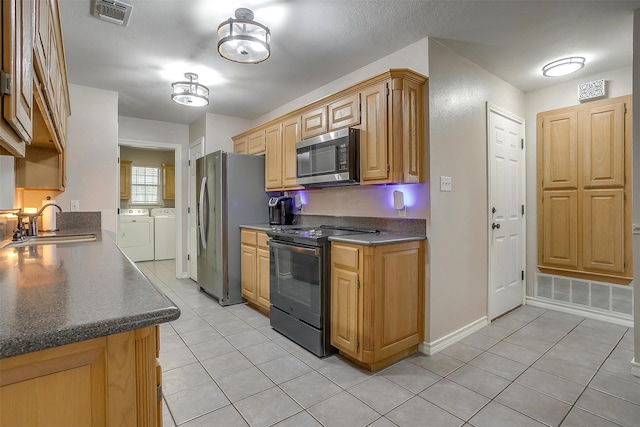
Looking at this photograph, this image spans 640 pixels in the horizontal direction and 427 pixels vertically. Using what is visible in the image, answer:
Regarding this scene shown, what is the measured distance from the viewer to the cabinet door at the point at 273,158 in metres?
3.68

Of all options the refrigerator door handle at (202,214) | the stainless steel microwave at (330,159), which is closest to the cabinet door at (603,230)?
the stainless steel microwave at (330,159)

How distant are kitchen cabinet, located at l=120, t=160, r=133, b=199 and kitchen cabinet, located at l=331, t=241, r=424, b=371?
6221 mm

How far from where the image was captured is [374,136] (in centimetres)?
256

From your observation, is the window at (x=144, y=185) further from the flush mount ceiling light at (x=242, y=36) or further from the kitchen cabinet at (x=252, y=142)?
the flush mount ceiling light at (x=242, y=36)

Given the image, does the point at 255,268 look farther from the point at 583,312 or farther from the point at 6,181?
the point at 583,312

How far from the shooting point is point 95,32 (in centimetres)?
245

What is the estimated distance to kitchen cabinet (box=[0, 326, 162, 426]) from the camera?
65 centimetres

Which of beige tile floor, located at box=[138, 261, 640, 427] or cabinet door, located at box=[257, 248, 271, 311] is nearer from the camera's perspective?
beige tile floor, located at box=[138, 261, 640, 427]

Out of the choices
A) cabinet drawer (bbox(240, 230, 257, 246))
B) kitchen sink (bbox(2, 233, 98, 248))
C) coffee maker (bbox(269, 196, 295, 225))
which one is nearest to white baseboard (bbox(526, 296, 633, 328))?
coffee maker (bbox(269, 196, 295, 225))

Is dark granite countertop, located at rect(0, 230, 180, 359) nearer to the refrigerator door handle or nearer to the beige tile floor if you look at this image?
the beige tile floor

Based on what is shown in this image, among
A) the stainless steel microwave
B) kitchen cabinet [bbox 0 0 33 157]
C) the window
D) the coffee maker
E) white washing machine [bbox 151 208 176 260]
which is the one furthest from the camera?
the window

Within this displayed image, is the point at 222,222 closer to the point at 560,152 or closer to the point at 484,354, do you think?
the point at 484,354

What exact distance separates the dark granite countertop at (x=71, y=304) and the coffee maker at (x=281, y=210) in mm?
2438

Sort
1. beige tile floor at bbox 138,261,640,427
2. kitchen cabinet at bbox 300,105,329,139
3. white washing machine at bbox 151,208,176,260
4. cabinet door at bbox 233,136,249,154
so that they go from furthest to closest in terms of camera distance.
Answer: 1. white washing machine at bbox 151,208,176,260
2. cabinet door at bbox 233,136,249,154
3. kitchen cabinet at bbox 300,105,329,139
4. beige tile floor at bbox 138,261,640,427
